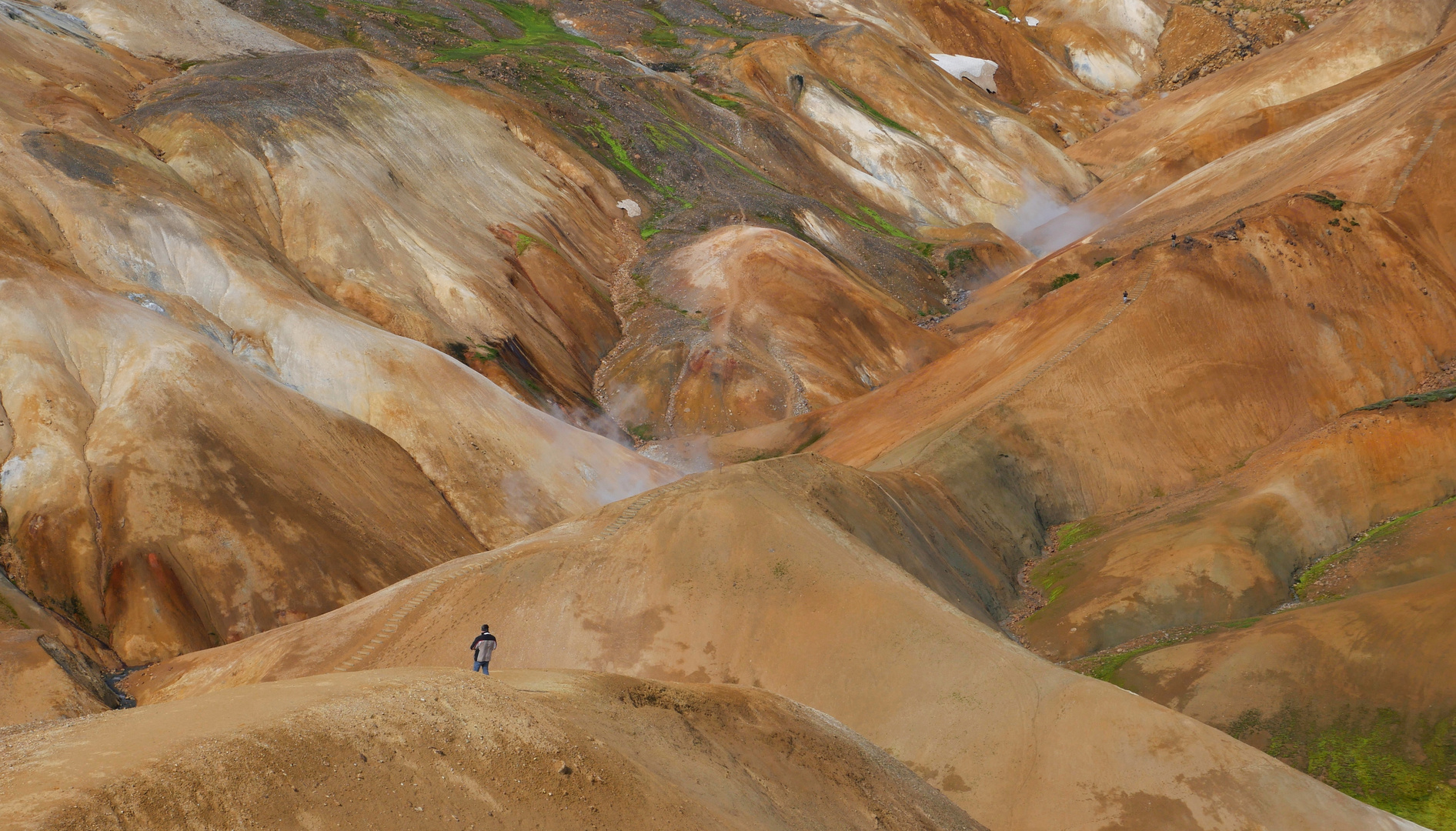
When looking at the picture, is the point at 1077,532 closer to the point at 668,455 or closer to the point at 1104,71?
the point at 668,455

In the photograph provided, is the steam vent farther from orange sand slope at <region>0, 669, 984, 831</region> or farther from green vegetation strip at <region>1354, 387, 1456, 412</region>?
green vegetation strip at <region>1354, 387, 1456, 412</region>

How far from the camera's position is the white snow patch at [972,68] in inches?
3890

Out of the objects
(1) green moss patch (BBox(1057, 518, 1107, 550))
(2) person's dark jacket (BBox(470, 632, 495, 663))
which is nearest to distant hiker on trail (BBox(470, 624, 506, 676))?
(2) person's dark jacket (BBox(470, 632, 495, 663))

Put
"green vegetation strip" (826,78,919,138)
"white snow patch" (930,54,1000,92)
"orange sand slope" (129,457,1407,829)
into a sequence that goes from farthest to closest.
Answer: "white snow patch" (930,54,1000,92) → "green vegetation strip" (826,78,919,138) → "orange sand slope" (129,457,1407,829)

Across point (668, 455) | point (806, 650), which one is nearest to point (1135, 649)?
point (806, 650)

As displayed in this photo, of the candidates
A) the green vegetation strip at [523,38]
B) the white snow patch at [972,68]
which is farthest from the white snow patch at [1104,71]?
the green vegetation strip at [523,38]

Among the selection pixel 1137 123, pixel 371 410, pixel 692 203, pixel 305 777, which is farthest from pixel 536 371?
pixel 1137 123

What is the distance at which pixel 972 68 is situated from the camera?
326 ft

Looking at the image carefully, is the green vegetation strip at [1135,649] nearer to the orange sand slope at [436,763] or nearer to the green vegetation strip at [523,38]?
the orange sand slope at [436,763]

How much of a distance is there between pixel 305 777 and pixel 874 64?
273ft

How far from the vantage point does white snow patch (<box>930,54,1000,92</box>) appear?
98.8m

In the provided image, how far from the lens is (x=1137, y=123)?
9131 centimetres

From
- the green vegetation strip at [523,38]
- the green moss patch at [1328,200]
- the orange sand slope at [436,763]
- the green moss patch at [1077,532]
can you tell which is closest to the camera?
the orange sand slope at [436,763]

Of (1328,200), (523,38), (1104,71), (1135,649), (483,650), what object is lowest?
(1135,649)
